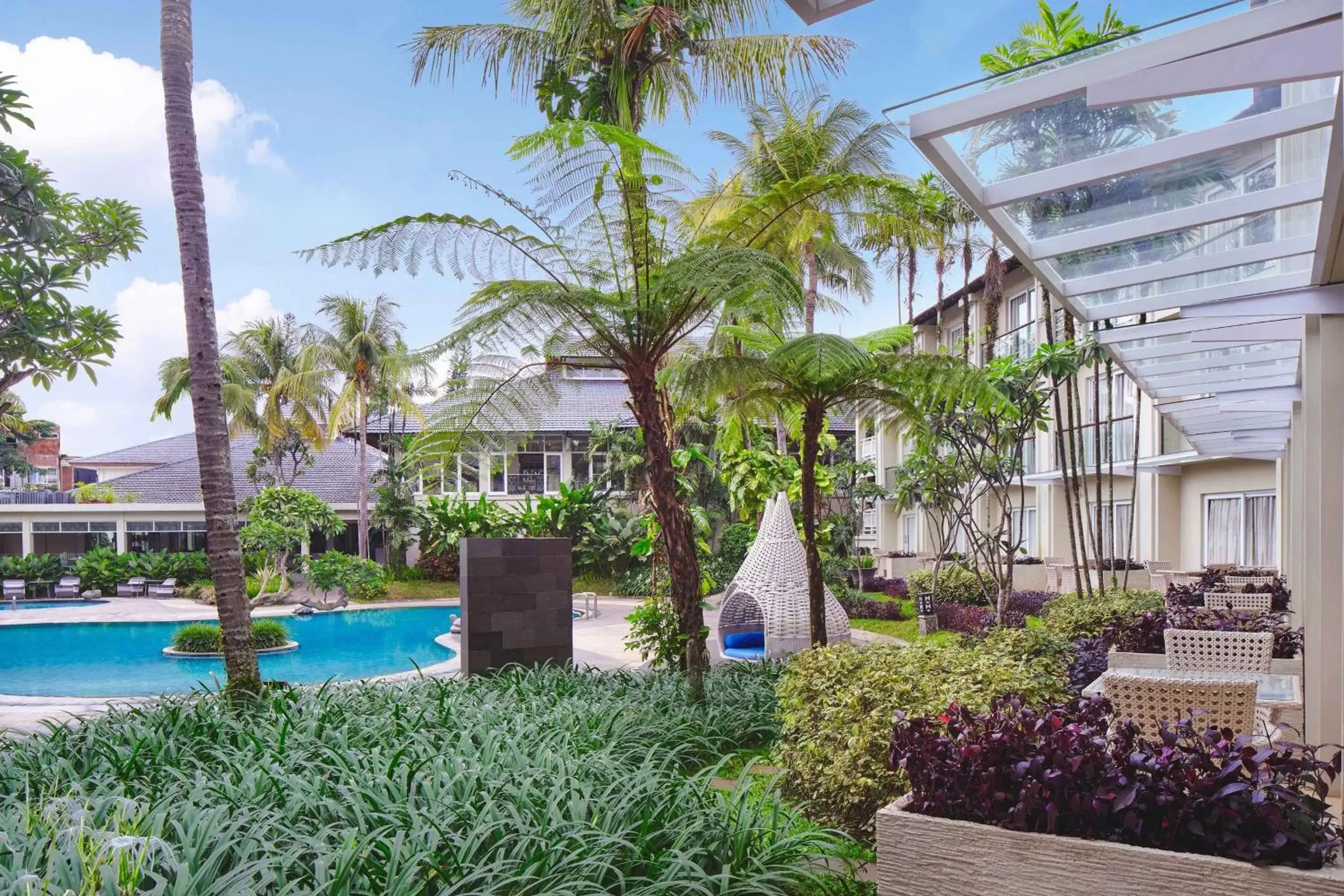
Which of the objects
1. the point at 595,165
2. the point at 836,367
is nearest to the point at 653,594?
the point at 836,367

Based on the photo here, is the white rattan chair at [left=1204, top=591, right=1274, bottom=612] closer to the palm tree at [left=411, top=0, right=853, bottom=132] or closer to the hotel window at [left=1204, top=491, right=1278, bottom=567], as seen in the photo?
the hotel window at [left=1204, top=491, right=1278, bottom=567]

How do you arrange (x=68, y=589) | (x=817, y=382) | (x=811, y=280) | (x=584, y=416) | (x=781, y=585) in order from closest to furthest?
(x=817, y=382) → (x=781, y=585) → (x=811, y=280) → (x=68, y=589) → (x=584, y=416)

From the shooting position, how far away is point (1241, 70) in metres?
3.18

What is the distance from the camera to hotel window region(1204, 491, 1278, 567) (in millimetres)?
17359

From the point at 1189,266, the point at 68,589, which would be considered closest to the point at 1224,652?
the point at 1189,266

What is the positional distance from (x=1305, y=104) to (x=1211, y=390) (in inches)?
240

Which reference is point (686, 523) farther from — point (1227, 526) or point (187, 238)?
point (1227, 526)

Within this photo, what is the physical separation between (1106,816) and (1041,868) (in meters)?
0.27

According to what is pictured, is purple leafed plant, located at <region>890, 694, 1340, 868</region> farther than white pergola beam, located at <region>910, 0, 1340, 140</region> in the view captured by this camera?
No

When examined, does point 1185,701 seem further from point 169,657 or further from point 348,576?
point 348,576

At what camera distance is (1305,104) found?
398 cm

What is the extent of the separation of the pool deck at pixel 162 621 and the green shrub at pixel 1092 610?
4.85 metres

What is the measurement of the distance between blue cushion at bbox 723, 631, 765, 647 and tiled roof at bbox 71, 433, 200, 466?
91.4 ft

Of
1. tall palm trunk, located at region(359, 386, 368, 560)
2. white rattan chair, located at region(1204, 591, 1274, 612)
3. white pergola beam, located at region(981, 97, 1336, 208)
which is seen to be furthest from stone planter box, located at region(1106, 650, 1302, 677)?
tall palm trunk, located at region(359, 386, 368, 560)
